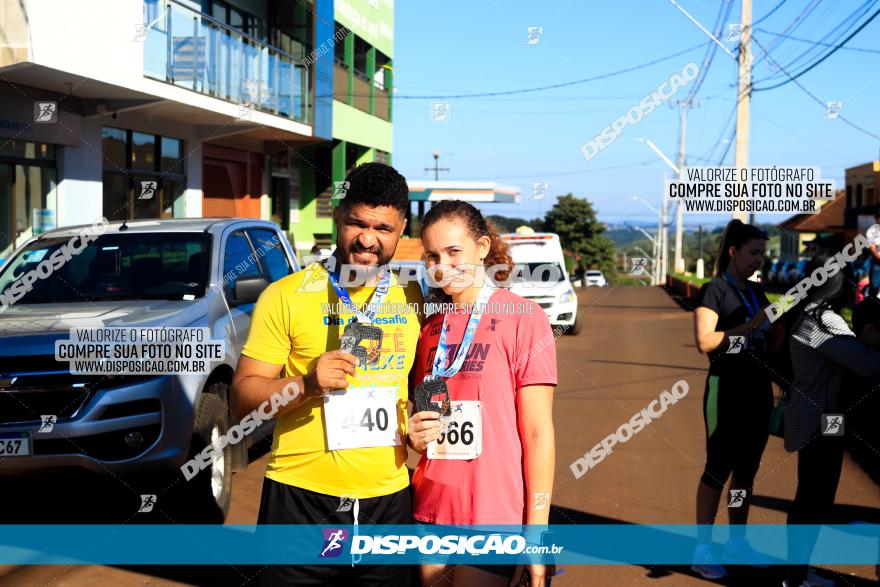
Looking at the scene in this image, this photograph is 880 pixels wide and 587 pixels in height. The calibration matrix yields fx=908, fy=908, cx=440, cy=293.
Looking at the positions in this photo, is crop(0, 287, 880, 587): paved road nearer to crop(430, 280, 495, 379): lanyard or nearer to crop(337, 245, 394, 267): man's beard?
crop(430, 280, 495, 379): lanyard

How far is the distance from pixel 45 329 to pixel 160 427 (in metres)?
0.95

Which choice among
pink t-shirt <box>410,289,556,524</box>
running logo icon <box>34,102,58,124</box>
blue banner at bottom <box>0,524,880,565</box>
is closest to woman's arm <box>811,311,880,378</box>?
blue banner at bottom <box>0,524,880,565</box>

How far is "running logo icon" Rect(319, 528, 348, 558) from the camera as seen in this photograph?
2.97 metres

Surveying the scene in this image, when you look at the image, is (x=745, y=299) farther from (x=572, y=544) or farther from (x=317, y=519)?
(x=317, y=519)

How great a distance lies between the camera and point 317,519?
300cm

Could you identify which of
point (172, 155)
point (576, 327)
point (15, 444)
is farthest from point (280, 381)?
point (576, 327)

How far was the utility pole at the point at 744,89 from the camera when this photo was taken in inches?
797

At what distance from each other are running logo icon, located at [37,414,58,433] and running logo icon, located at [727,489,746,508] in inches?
162

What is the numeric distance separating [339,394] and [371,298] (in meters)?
0.36

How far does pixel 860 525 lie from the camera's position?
6.08 m

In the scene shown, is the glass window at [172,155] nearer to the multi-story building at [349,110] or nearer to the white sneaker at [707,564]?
the multi-story building at [349,110]

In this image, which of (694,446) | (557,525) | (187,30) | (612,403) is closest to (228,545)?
(557,525)

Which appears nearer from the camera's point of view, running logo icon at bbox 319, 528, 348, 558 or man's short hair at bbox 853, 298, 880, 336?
running logo icon at bbox 319, 528, 348, 558

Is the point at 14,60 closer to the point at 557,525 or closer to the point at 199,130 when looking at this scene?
the point at 199,130
